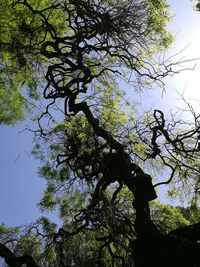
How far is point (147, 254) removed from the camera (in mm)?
5902

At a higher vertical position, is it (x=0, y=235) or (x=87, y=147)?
(x=87, y=147)

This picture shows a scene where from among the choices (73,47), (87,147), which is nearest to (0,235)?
(87,147)

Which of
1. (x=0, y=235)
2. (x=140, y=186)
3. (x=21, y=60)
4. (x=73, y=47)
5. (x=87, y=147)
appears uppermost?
(x=21, y=60)

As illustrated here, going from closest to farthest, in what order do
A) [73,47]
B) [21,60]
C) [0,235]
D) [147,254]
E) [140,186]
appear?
[147,254]
[140,186]
[0,235]
[73,47]
[21,60]

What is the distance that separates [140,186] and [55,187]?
4.61 metres

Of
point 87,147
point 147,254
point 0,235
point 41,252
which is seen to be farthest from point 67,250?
point 147,254

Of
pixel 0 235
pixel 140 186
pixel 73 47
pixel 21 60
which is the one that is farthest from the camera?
pixel 21 60

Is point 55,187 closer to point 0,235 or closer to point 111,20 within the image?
point 0,235

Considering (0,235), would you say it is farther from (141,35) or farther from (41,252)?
(141,35)

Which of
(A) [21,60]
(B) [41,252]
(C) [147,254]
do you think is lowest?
(C) [147,254]

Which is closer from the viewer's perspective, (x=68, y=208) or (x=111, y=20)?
(x=111, y=20)

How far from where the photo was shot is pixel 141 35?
352 inches

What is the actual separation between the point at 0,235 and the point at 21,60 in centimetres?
470

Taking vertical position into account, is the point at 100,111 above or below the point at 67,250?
above
